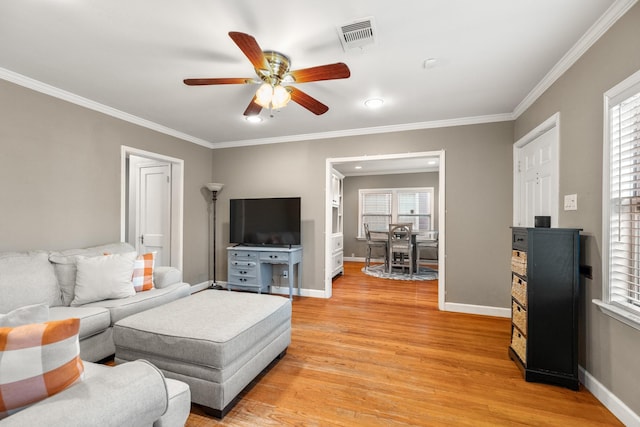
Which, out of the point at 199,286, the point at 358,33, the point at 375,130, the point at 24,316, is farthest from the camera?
the point at 199,286

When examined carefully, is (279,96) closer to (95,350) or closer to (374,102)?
(374,102)

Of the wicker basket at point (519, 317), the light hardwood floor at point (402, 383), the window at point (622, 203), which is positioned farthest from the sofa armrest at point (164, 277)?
the window at point (622, 203)

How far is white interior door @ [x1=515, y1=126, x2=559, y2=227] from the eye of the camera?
2520 millimetres

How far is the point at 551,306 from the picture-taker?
204 centimetres

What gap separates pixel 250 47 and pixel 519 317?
9.26 ft

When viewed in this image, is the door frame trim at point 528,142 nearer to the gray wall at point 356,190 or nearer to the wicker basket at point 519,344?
the wicker basket at point 519,344

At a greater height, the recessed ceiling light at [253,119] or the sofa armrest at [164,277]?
the recessed ceiling light at [253,119]

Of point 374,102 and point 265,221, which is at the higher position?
point 374,102

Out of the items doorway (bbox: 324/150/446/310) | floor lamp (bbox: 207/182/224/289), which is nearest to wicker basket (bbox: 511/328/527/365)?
doorway (bbox: 324/150/446/310)

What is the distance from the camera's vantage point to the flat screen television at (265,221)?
13.7 feet

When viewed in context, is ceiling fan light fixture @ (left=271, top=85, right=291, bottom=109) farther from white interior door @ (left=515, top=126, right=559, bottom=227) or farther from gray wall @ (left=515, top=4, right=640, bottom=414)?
white interior door @ (left=515, top=126, right=559, bottom=227)

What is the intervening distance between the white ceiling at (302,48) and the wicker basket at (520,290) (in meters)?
1.77

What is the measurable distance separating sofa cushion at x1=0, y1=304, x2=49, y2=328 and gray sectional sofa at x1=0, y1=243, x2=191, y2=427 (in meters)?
0.03

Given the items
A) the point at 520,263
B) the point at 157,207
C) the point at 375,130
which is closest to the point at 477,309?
the point at 520,263
